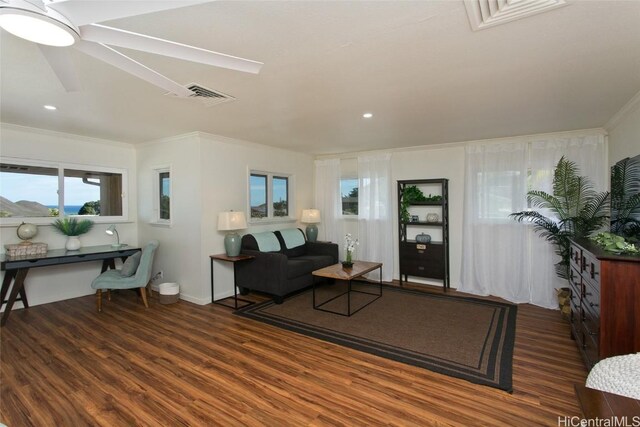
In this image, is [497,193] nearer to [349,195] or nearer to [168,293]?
[349,195]

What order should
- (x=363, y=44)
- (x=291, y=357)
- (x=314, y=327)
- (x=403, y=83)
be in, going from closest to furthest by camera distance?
(x=363, y=44) → (x=403, y=83) → (x=291, y=357) → (x=314, y=327)

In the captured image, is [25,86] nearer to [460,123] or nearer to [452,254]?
[460,123]

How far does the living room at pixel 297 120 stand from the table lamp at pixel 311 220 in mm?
223

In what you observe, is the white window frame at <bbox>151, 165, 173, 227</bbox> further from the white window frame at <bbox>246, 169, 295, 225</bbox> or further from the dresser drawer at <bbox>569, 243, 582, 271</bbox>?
the dresser drawer at <bbox>569, 243, 582, 271</bbox>

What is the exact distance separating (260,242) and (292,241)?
2.53ft

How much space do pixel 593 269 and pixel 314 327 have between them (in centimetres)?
257

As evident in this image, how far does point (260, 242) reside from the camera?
4.65 meters

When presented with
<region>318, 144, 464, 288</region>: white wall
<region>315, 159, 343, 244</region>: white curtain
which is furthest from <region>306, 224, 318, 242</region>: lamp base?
<region>318, 144, 464, 288</region>: white wall

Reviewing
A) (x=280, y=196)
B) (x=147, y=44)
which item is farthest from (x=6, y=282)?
(x=147, y=44)

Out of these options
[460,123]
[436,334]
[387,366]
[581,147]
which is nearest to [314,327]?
[387,366]

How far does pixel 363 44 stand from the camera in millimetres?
1917

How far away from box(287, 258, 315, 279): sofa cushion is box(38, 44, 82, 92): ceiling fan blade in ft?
10.3

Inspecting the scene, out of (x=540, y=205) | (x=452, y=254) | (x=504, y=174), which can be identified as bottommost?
(x=452, y=254)

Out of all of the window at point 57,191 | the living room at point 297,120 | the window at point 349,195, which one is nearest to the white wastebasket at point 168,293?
the living room at point 297,120
